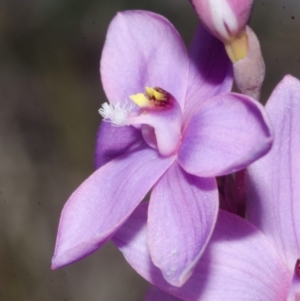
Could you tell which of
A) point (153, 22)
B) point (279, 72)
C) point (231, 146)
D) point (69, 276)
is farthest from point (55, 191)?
point (231, 146)

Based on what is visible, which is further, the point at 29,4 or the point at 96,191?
the point at 29,4

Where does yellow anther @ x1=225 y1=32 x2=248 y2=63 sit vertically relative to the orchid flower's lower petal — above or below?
above

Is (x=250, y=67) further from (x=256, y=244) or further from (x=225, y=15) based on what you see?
(x=256, y=244)

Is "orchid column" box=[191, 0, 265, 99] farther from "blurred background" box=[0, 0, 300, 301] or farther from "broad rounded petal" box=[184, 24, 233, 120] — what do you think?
"blurred background" box=[0, 0, 300, 301]

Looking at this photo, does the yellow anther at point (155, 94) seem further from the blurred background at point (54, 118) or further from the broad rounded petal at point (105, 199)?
the blurred background at point (54, 118)

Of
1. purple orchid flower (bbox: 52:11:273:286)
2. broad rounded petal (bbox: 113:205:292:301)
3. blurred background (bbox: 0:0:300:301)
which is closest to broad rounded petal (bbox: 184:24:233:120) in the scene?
purple orchid flower (bbox: 52:11:273:286)

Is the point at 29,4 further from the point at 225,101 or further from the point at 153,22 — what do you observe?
the point at 225,101

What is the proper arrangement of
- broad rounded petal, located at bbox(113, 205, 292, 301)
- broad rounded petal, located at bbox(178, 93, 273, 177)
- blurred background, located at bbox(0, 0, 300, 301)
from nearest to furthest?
broad rounded petal, located at bbox(178, 93, 273, 177) < broad rounded petal, located at bbox(113, 205, 292, 301) < blurred background, located at bbox(0, 0, 300, 301)
